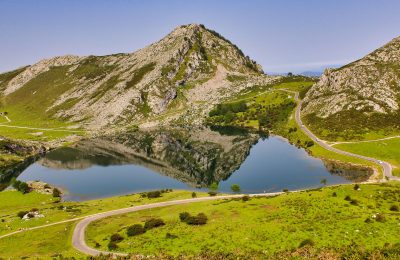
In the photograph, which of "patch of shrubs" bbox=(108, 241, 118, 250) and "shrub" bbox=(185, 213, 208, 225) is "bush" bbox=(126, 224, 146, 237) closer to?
"patch of shrubs" bbox=(108, 241, 118, 250)

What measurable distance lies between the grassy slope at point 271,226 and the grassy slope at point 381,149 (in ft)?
187

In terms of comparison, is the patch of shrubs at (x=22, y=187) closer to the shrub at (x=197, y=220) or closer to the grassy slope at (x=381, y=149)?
the shrub at (x=197, y=220)

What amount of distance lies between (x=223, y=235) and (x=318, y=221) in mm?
17869

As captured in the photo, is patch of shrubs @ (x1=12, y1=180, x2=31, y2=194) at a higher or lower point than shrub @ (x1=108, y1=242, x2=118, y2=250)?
higher

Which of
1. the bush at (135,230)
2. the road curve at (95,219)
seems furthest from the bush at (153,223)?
the road curve at (95,219)

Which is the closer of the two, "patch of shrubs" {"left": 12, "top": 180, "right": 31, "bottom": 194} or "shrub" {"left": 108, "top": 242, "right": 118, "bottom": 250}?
"shrub" {"left": 108, "top": 242, "right": 118, "bottom": 250}

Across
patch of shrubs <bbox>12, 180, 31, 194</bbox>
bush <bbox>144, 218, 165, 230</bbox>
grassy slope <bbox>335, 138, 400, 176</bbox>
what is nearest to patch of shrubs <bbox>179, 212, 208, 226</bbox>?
bush <bbox>144, 218, 165, 230</bbox>

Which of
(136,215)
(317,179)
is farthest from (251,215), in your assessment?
(317,179)

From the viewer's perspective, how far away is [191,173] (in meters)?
162

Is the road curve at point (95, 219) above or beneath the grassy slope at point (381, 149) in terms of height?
beneath

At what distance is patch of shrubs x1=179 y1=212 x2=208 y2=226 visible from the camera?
77688 mm

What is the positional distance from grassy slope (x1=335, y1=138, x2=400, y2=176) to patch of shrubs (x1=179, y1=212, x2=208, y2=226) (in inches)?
3618

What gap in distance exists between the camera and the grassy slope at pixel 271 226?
6100cm

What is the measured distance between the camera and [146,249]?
216ft
